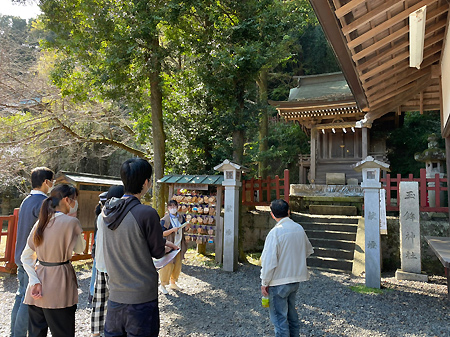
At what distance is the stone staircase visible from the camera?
7.70m

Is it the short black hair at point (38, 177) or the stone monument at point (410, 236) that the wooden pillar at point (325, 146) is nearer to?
the stone monument at point (410, 236)

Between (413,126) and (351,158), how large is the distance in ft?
17.9

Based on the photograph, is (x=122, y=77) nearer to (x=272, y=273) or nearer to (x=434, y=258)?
(x=272, y=273)

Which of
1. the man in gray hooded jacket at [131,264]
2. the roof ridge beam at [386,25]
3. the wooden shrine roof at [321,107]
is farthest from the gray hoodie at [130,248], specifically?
the wooden shrine roof at [321,107]

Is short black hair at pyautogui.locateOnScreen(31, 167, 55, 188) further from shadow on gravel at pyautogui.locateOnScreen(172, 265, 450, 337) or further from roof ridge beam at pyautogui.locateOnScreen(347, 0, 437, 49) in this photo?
roof ridge beam at pyautogui.locateOnScreen(347, 0, 437, 49)

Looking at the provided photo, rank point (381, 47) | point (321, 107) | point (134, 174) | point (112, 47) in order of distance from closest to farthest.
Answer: point (134, 174)
point (381, 47)
point (112, 47)
point (321, 107)

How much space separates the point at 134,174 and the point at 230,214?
5289 millimetres

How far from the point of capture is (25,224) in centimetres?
316

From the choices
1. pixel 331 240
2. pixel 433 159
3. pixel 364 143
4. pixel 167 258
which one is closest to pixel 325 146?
pixel 364 143

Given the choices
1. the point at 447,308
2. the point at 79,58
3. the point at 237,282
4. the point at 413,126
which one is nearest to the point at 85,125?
the point at 79,58

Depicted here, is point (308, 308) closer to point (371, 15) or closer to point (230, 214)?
point (230, 214)

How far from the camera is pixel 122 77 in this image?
854cm

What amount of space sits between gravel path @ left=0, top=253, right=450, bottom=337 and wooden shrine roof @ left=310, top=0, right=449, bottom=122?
3314 millimetres

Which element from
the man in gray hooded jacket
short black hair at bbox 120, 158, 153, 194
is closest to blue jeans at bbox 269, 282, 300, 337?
the man in gray hooded jacket
